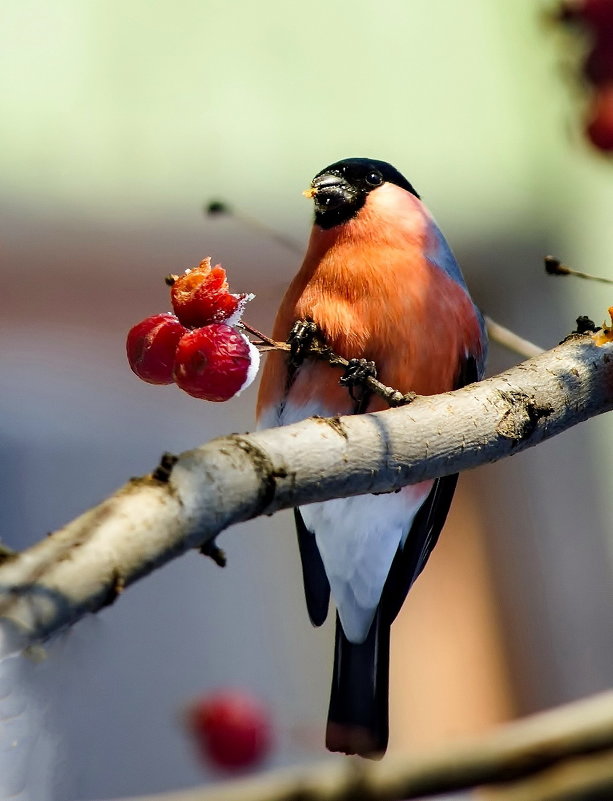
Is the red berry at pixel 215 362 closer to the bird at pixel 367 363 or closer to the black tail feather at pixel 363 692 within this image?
the bird at pixel 367 363

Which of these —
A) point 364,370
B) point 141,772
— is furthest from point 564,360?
point 141,772

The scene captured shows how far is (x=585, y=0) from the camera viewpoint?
0.83 meters

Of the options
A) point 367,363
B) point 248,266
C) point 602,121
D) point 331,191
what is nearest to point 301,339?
point 367,363

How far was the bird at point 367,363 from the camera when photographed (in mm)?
1121

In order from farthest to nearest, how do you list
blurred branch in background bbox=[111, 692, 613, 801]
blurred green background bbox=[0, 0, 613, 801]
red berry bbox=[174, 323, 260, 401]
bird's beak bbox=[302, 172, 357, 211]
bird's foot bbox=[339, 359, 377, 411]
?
blurred green background bbox=[0, 0, 613, 801] < bird's beak bbox=[302, 172, 357, 211] < bird's foot bbox=[339, 359, 377, 411] < red berry bbox=[174, 323, 260, 401] < blurred branch in background bbox=[111, 692, 613, 801]

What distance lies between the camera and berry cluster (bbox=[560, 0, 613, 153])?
0.81 metres

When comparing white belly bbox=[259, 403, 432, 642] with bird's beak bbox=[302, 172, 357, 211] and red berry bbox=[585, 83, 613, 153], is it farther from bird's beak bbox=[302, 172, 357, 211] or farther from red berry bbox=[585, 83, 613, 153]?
red berry bbox=[585, 83, 613, 153]

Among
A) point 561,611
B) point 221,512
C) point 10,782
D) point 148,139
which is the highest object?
point 148,139

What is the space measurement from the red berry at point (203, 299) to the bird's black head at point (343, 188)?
406mm

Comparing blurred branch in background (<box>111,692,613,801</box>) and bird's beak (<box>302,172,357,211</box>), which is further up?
bird's beak (<box>302,172,357,211</box>)

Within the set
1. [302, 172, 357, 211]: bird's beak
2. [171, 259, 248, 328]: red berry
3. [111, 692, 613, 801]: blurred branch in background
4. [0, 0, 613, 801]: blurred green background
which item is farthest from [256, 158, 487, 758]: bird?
[0, 0, 613, 801]: blurred green background

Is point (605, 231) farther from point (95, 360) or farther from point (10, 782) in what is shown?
point (10, 782)

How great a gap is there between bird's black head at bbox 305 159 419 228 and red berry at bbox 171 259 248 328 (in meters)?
0.41

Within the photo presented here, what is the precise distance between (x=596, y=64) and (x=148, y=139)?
1.91 m
